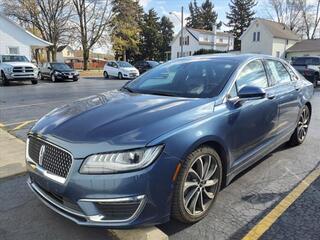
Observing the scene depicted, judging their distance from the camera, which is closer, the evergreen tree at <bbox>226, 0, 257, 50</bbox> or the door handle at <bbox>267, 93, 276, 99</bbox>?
the door handle at <bbox>267, 93, 276, 99</bbox>

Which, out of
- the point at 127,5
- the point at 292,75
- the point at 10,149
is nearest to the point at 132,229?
the point at 10,149

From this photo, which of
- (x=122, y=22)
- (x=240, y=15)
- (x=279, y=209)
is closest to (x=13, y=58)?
(x=279, y=209)

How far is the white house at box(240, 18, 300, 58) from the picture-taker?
1901 inches

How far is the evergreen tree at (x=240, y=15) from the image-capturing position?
72812 mm

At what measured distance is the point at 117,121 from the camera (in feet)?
9.62

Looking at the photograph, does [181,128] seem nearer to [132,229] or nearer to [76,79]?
[132,229]

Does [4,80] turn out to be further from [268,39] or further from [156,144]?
[268,39]

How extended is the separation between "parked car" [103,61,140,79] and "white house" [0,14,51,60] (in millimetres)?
7486


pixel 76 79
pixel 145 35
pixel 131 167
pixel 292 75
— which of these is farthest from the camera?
pixel 145 35

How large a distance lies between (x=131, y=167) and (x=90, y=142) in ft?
1.28

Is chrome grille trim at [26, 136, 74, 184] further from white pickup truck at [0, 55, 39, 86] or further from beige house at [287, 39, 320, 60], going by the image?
beige house at [287, 39, 320, 60]

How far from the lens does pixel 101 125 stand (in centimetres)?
287

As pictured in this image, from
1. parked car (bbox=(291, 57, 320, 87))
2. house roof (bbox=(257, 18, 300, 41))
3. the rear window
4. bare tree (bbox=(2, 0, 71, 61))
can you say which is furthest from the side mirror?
house roof (bbox=(257, 18, 300, 41))

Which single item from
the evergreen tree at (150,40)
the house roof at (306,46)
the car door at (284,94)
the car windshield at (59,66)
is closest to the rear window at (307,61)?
the car door at (284,94)
